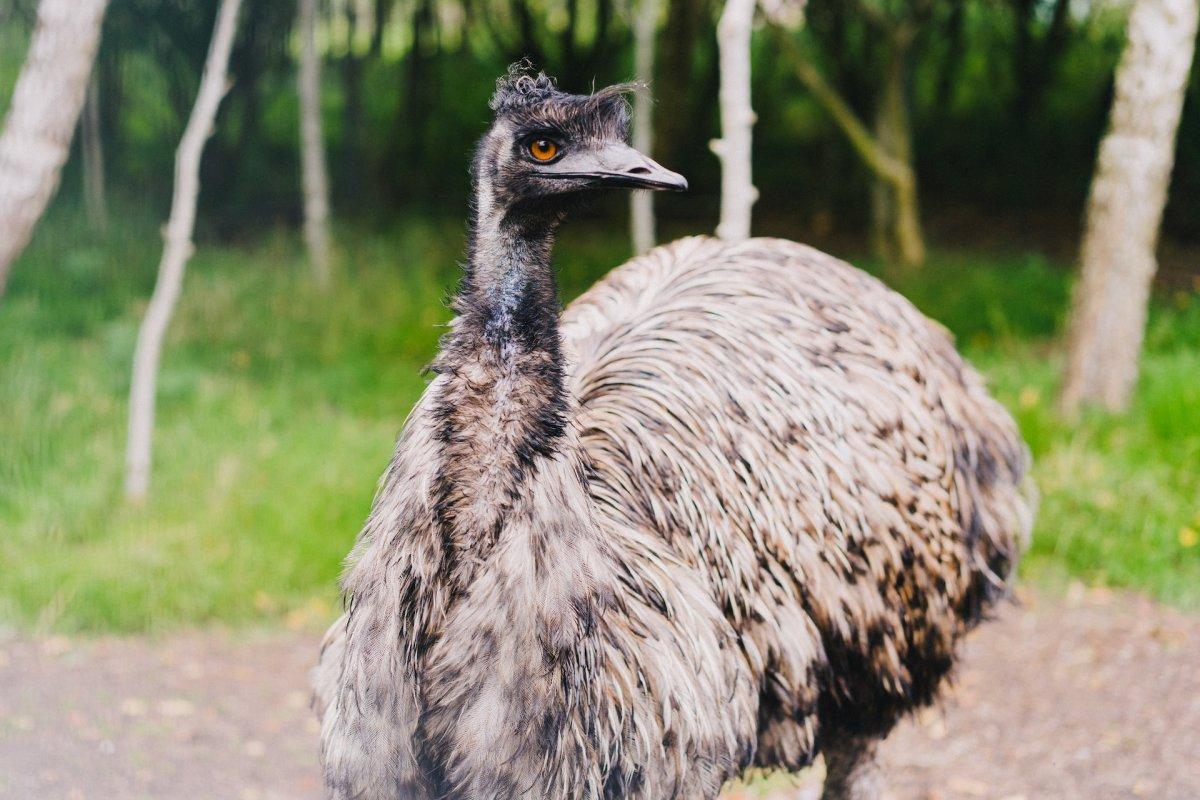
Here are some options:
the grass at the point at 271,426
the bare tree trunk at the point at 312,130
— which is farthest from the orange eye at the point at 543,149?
the bare tree trunk at the point at 312,130

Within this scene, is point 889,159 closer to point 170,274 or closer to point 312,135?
point 312,135

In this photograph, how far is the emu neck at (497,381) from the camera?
2.47 meters

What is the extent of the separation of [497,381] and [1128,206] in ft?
15.9

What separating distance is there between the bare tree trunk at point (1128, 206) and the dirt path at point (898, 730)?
132cm

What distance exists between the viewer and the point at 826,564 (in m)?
3.35

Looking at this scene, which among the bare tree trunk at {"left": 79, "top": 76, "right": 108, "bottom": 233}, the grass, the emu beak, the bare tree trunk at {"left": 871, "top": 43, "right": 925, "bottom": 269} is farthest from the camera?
the bare tree trunk at {"left": 871, "top": 43, "right": 925, "bottom": 269}

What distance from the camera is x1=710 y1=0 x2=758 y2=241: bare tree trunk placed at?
509 centimetres

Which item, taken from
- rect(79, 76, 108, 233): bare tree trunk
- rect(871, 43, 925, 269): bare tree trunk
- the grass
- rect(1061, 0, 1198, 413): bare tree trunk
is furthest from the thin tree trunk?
rect(79, 76, 108, 233): bare tree trunk

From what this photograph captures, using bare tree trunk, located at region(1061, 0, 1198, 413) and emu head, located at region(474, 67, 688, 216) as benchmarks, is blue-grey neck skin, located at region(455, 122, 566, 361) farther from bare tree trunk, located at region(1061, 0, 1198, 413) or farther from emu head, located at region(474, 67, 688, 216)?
bare tree trunk, located at region(1061, 0, 1198, 413)

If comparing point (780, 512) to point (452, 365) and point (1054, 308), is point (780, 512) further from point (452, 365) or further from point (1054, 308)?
point (1054, 308)

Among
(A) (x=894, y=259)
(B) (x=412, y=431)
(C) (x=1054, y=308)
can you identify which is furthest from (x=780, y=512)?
(A) (x=894, y=259)

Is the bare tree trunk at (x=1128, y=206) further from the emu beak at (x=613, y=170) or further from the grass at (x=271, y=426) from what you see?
the emu beak at (x=613, y=170)

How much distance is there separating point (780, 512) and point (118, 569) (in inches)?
141

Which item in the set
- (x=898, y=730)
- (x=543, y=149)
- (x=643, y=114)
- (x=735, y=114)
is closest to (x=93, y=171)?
(x=643, y=114)
